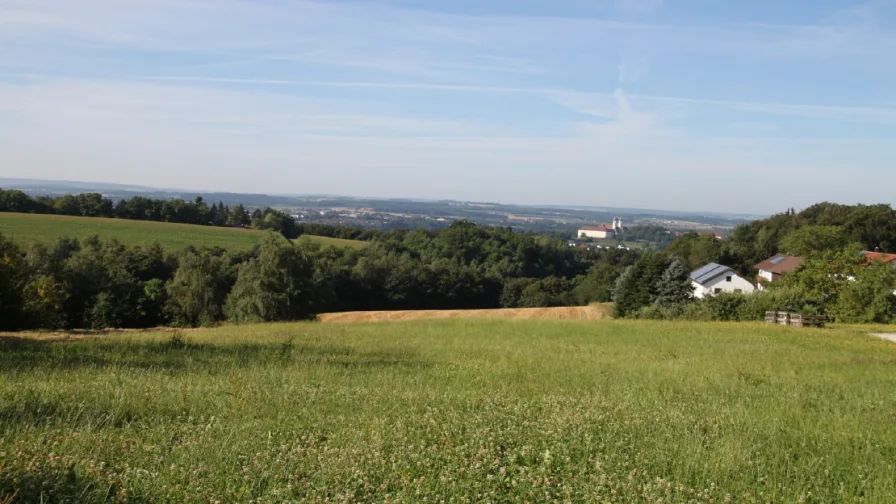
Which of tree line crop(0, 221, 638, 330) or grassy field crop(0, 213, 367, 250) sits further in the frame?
grassy field crop(0, 213, 367, 250)

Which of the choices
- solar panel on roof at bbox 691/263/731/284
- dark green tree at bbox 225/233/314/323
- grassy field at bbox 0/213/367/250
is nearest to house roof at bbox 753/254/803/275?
solar panel on roof at bbox 691/263/731/284

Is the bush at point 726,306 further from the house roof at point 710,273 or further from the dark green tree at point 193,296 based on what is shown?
the house roof at point 710,273

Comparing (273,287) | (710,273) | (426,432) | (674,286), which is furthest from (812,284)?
(426,432)

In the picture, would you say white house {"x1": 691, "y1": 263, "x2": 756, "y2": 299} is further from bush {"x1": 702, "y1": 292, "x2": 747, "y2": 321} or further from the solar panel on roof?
bush {"x1": 702, "y1": 292, "x2": 747, "y2": 321}

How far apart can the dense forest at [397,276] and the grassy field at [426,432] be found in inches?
1153

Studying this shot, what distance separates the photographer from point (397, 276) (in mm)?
78000

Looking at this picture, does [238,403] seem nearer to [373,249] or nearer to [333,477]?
[333,477]

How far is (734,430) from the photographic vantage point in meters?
7.21

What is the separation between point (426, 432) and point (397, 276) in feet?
235

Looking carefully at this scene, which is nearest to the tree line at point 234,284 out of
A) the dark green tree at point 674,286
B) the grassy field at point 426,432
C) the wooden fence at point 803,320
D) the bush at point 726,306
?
the dark green tree at point 674,286

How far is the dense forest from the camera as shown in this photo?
44.3m

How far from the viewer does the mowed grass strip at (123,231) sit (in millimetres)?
67312

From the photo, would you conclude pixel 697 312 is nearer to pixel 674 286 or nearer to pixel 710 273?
pixel 674 286

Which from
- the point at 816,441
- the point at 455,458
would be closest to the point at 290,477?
the point at 455,458
